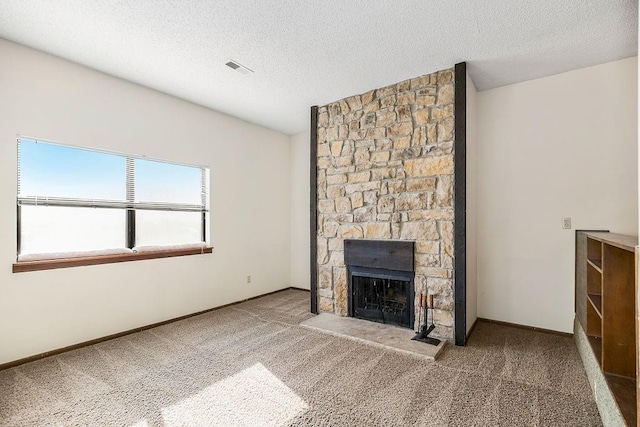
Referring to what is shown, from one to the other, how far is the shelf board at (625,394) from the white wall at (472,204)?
53.6 inches

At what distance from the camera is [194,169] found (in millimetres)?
4051

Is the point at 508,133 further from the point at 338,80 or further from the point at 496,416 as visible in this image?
the point at 496,416

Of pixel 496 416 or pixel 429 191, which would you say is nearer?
pixel 496 416

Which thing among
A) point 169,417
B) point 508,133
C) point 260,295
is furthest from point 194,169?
point 508,133

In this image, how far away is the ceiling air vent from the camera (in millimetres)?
2898

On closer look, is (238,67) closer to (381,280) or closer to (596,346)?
(381,280)

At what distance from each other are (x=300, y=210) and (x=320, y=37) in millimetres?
3193

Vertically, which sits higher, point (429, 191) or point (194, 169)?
point (194, 169)

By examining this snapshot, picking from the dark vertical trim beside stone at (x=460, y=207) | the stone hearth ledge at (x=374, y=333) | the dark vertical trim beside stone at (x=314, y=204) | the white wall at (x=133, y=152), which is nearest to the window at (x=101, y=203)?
the white wall at (x=133, y=152)

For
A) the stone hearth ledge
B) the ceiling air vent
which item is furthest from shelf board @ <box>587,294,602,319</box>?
the ceiling air vent

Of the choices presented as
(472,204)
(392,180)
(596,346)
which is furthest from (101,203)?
(596,346)

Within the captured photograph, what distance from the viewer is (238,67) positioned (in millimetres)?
2979

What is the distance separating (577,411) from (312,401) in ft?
5.61

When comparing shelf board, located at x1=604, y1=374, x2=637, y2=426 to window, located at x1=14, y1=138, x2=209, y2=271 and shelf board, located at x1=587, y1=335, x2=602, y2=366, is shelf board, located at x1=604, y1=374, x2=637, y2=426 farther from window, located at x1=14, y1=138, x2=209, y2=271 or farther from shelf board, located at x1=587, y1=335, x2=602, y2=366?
window, located at x1=14, y1=138, x2=209, y2=271
